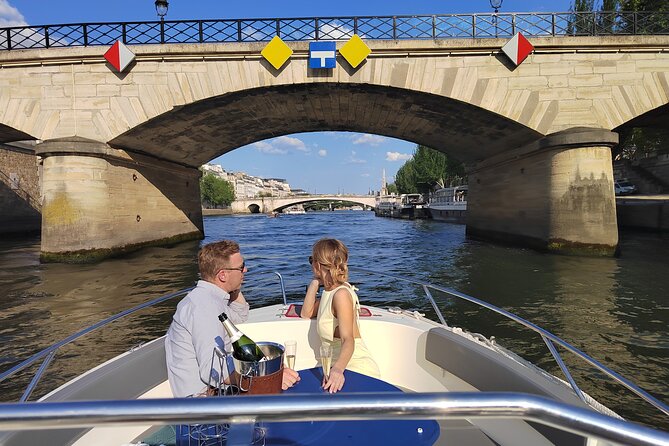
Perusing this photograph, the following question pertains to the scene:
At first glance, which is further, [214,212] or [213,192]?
[213,192]

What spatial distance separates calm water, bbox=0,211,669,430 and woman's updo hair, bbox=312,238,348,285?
5.72 feet

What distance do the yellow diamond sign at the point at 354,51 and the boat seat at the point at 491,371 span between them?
11527mm

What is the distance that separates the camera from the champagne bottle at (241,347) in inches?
69.6

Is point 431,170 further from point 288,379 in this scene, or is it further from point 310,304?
point 288,379

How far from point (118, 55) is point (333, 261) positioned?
14014 mm

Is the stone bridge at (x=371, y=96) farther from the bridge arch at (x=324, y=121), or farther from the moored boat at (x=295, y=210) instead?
the moored boat at (x=295, y=210)

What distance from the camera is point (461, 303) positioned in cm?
722

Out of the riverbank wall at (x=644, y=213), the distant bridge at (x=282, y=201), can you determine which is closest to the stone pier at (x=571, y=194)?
the riverbank wall at (x=644, y=213)

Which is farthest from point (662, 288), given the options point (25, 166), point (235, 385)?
point (25, 166)

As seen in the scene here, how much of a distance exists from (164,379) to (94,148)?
1299cm

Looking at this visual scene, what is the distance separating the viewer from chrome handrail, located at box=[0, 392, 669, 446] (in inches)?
34.9

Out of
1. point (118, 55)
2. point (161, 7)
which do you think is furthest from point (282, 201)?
point (118, 55)

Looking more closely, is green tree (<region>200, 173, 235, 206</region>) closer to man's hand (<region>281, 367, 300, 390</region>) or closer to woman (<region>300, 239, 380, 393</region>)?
woman (<region>300, 239, 380, 393</region>)

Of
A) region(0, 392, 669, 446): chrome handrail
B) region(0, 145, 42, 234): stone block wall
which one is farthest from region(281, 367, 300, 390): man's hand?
region(0, 145, 42, 234): stone block wall
